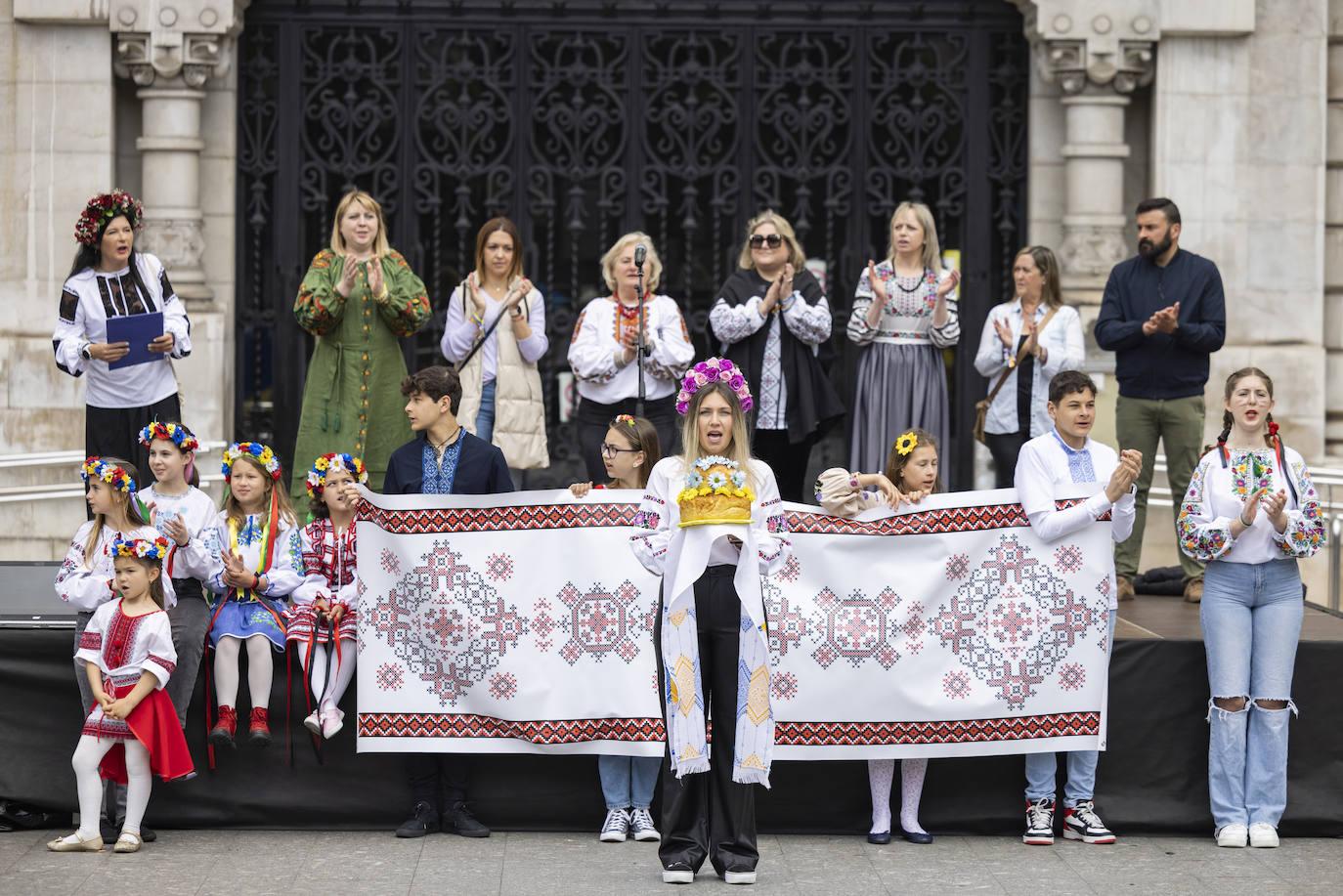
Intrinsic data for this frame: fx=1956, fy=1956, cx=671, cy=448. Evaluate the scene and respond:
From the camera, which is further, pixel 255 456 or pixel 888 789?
pixel 255 456

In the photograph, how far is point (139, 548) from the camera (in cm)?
740

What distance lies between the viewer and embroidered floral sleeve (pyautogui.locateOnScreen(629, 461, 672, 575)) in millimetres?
6914

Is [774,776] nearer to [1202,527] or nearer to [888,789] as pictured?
[888,789]

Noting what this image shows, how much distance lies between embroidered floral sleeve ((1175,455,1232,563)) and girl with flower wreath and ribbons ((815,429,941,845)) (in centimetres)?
102

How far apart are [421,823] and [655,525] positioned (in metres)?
1.74

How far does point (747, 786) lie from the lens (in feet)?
23.1

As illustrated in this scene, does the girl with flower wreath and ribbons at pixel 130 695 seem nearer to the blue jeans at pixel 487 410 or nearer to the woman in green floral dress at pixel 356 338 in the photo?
the woman in green floral dress at pixel 356 338

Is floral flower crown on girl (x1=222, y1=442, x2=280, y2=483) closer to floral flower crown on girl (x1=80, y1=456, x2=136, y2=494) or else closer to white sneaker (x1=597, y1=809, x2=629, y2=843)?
floral flower crown on girl (x1=80, y1=456, x2=136, y2=494)

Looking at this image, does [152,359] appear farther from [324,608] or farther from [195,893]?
[195,893]

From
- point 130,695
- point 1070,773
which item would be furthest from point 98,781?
point 1070,773

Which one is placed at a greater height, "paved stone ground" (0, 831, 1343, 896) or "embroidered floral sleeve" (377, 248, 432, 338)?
"embroidered floral sleeve" (377, 248, 432, 338)

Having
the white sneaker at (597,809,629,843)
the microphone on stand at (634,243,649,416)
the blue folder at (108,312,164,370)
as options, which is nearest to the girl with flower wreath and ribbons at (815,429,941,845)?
the white sneaker at (597,809,629,843)

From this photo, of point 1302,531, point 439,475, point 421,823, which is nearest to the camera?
point 1302,531

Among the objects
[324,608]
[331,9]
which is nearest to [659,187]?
[331,9]
